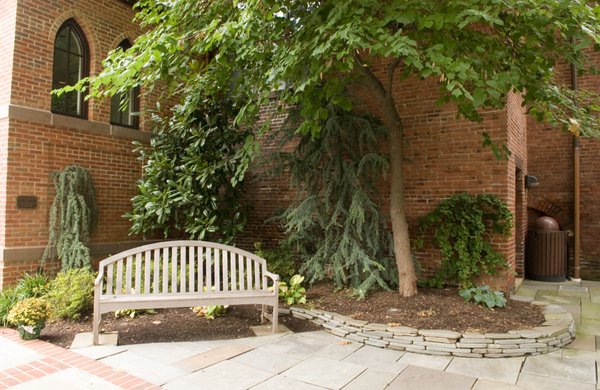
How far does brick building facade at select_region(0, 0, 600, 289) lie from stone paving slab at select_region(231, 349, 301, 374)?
12.0 feet

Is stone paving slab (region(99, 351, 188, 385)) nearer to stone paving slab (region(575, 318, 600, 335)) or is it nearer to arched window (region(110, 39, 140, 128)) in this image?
stone paving slab (region(575, 318, 600, 335))

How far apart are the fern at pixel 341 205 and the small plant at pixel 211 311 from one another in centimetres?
148

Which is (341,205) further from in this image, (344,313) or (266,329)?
(266,329)

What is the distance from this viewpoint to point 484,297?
18.2ft

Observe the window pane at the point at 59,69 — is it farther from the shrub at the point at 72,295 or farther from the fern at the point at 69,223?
the shrub at the point at 72,295

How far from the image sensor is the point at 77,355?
4254 millimetres

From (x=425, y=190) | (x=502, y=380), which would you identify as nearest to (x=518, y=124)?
(x=425, y=190)

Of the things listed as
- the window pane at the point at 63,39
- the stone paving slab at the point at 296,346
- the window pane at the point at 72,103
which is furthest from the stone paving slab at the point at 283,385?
the window pane at the point at 63,39

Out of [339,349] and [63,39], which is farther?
[63,39]

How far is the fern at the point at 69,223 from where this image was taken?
6672 millimetres

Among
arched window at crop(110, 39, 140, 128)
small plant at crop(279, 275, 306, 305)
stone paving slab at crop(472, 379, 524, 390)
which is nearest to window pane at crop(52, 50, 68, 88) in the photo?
arched window at crop(110, 39, 140, 128)

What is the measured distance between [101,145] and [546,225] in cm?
933

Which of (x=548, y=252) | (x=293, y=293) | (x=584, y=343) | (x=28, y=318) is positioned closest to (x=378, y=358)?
(x=293, y=293)

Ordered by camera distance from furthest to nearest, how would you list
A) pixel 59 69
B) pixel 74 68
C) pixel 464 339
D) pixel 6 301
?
1. pixel 74 68
2. pixel 59 69
3. pixel 6 301
4. pixel 464 339
